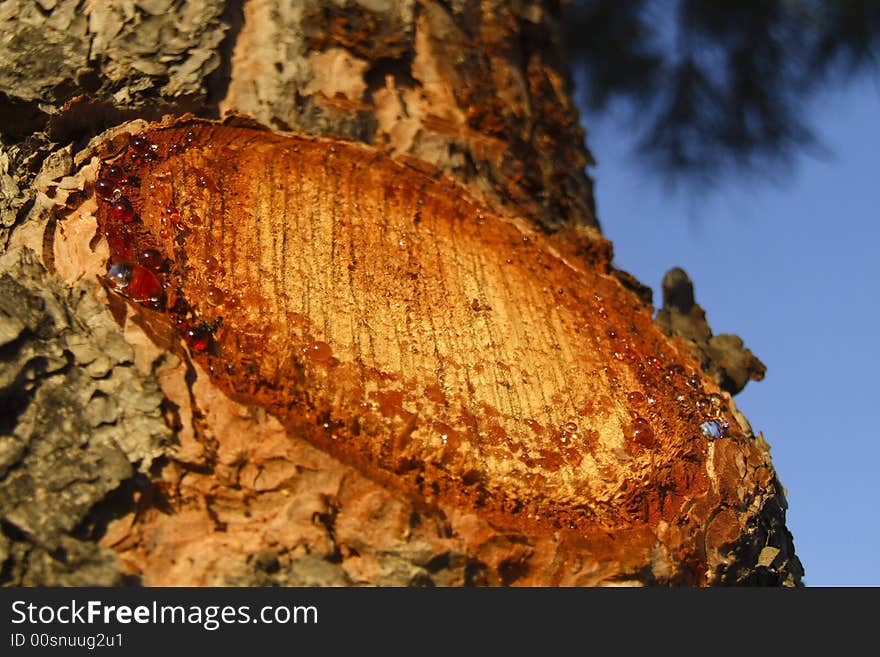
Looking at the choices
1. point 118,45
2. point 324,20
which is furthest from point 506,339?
point 118,45

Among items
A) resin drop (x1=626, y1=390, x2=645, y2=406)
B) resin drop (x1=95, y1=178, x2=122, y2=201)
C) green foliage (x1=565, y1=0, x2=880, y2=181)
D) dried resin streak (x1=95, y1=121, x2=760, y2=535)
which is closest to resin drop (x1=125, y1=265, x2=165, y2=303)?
dried resin streak (x1=95, y1=121, x2=760, y2=535)

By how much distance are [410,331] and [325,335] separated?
0.36 feet

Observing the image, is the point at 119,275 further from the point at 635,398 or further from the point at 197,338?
the point at 635,398

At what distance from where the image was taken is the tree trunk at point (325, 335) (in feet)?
3.58

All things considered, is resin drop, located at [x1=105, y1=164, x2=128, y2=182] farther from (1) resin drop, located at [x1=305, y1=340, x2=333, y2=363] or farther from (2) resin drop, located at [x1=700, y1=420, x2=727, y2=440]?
(2) resin drop, located at [x1=700, y1=420, x2=727, y2=440]

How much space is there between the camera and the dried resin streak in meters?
1.22

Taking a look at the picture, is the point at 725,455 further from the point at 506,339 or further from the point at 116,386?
the point at 116,386

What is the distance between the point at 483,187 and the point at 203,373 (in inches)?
21.4

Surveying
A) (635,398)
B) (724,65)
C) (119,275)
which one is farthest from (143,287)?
(724,65)

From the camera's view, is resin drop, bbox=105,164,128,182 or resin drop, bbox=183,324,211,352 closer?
resin drop, bbox=183,324,211,352

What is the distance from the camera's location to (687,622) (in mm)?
1143

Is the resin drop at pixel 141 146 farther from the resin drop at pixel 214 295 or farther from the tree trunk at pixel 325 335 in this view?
the resin drop at pixel 214 295

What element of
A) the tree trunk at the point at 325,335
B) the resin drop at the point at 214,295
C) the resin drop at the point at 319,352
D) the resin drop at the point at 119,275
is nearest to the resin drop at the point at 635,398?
the tree trunk at the point at 325,335

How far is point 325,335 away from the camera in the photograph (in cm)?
128
